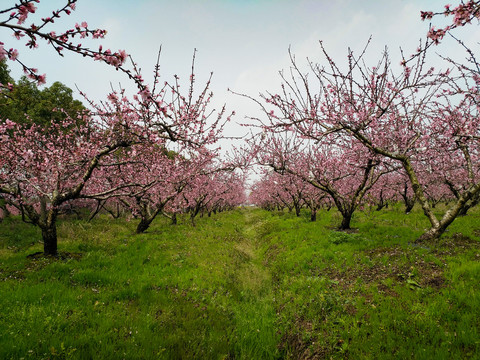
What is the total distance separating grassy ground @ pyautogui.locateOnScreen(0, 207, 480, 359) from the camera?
4.28 m

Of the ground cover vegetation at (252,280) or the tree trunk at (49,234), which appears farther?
the tree trunk at (49,234)

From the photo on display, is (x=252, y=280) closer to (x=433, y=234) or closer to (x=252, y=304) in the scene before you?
(x=252, y=304)

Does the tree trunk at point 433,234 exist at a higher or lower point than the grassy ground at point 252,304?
higher

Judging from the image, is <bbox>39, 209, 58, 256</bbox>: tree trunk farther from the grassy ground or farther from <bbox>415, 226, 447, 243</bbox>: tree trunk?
<bbox>415, 226, 447, 243</bbox>: tree trunk

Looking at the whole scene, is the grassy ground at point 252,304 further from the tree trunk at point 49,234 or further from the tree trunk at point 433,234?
the tree trunk at point 49,234

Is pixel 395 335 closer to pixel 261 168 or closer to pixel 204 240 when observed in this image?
pixel 204 240

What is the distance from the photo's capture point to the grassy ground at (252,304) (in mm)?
4277

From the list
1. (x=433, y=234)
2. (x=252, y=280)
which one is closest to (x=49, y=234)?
(x=252, y=280)

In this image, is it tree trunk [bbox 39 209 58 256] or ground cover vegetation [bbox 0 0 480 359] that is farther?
tree trunk [bbox 39 209 58 256]

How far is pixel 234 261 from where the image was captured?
10.9m

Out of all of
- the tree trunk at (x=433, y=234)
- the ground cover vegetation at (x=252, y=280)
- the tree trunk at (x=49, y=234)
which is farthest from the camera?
the tree trunk at (x=49, y=234)

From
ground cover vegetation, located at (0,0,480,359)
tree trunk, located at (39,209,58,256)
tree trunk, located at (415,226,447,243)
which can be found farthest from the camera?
tree trunk, located at (39,209,58,256)

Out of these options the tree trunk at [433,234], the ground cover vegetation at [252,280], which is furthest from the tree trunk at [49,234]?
the tree trunk at [433,234]

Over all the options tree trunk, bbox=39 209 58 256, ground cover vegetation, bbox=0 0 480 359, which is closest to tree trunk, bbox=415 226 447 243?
ground cover vegetation, bbox=0 0 480 359
